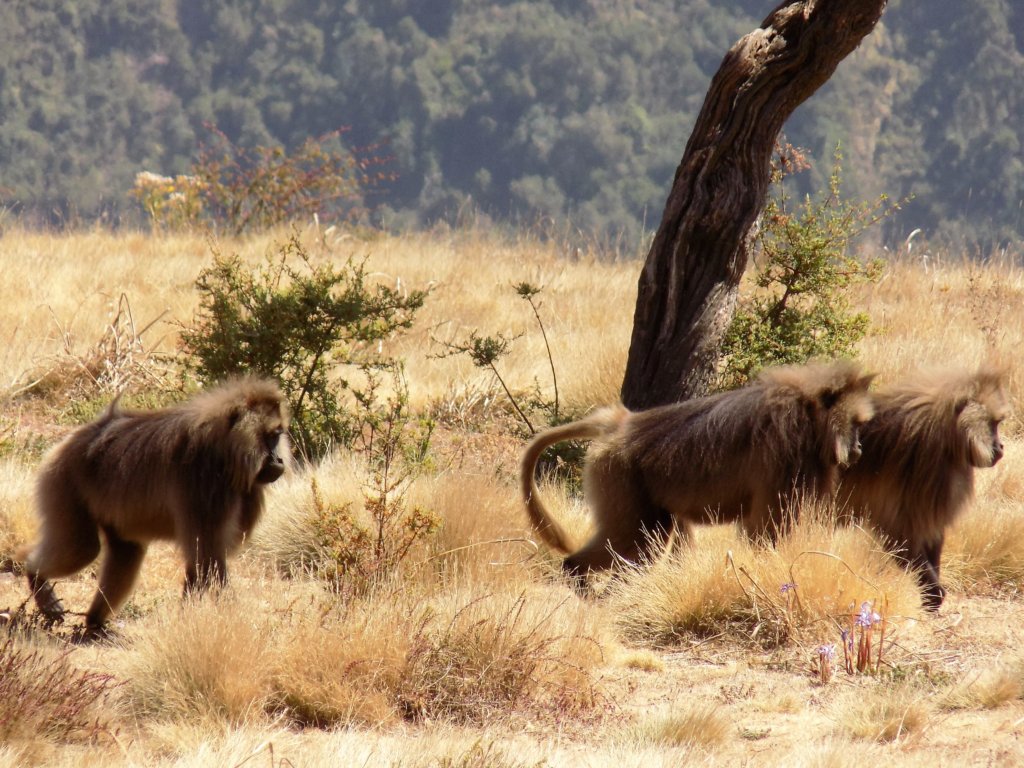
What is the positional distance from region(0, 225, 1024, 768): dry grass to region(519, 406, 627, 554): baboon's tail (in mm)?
226

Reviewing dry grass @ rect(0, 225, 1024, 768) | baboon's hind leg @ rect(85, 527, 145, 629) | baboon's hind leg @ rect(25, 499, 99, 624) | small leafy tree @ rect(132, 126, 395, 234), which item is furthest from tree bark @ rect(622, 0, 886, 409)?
small leafy tree @ rect(132, 126, 395, 234)

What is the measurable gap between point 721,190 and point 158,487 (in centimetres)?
365

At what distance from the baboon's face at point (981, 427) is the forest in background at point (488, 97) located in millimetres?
33129

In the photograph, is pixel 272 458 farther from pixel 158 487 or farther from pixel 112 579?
pixel 112 579

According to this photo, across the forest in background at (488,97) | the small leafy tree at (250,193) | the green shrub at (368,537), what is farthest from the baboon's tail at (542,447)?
the forest in background at (488,97)

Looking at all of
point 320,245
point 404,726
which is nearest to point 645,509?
point 404,726

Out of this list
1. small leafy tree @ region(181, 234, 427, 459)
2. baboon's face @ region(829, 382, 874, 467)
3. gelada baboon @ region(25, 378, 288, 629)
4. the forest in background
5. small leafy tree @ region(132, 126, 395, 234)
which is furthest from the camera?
the forest in background

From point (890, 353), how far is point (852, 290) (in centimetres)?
234

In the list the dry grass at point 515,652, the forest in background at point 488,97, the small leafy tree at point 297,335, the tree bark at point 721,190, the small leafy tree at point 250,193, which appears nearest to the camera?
the dry grass at point 515,652

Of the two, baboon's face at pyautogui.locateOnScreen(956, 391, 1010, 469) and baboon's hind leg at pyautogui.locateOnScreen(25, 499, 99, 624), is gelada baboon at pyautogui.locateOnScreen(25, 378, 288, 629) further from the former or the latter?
baboon's face at pyautogui.locateOnScreen(956, 391, 1010, 469)

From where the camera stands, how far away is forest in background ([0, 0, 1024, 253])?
4197 cm

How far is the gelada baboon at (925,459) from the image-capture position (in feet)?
20.5

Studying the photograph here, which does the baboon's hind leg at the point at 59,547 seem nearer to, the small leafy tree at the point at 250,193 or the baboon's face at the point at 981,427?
the baboon's face at the point at 981,427

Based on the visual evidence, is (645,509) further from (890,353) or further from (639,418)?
(890,353)
